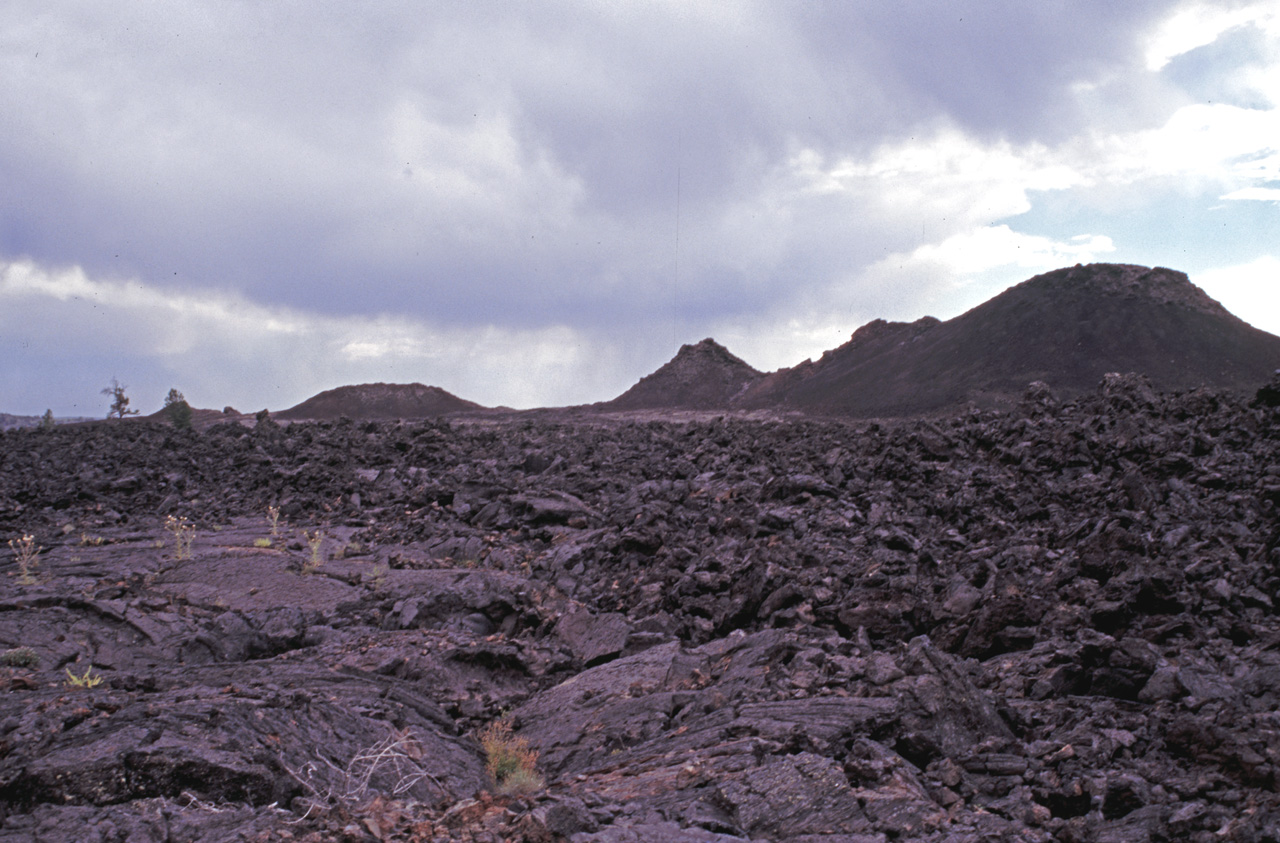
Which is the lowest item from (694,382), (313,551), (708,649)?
(708,649)

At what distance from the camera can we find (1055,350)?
139 feet

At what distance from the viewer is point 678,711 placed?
5715 millimetres

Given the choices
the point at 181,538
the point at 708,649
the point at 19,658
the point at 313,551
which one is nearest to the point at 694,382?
the point at 181,538

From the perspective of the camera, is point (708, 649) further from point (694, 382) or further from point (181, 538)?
point (694, 382)

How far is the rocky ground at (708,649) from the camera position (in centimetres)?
382

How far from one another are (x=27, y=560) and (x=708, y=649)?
9390 millimetres

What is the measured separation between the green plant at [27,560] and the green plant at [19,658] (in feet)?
11.1

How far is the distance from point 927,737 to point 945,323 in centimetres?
5420

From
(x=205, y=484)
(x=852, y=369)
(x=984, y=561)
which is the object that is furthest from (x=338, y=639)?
(x=852, y=369)

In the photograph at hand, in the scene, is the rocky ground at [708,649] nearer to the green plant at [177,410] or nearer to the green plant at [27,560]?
the green plant at [27,560]

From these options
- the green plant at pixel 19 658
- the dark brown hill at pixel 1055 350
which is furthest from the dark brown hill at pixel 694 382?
the green plant at pixel 19 658

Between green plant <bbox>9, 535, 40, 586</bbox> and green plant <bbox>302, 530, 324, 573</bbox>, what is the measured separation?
3192 millimetres

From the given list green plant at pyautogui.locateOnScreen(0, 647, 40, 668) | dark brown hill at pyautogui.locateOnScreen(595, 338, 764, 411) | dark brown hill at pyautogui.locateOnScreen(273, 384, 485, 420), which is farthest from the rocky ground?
A: dark brown hill at pyautogui.locateOnScreen(273, 384, 485, 420)

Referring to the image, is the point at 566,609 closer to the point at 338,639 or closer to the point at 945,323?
the point at 338,639
